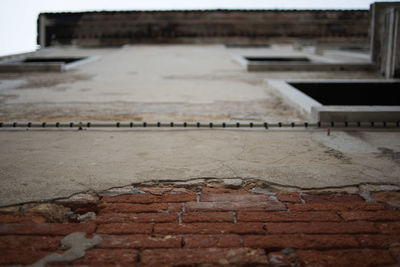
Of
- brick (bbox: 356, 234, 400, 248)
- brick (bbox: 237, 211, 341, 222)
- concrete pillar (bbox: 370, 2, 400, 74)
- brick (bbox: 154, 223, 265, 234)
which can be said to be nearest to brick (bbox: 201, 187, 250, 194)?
brick (bbox: 237, 211, 341, 222)

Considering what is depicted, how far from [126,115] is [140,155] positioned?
1614mm

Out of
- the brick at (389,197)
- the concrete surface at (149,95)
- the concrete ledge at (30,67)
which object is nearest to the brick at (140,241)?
the brick at (389,197)

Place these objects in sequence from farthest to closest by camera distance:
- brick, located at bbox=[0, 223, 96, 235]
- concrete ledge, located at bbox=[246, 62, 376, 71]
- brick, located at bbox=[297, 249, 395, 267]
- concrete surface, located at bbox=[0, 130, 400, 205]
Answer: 1. concrete ledge, located at bbox=[246, 62, 376, 71]
2. concrete surface, located at bbox=[0, 130, 400, 205]
3. brick, located at bbox=[0, 223, 96, 235]
4. brick, located at bbox=[297, 249, 395, 267]

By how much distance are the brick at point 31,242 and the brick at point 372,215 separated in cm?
143

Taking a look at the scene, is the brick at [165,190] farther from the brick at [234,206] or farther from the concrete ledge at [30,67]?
the concrete ledge at [30,67]

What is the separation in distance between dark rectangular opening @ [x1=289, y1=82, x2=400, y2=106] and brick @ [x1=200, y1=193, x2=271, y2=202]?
4.08 meters

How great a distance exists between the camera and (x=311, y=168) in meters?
2.58

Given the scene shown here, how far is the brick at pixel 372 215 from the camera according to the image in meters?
1.90

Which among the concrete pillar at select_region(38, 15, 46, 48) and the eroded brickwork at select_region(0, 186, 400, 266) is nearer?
the eroded brickwork at select_region(0, 186, 400, 266)

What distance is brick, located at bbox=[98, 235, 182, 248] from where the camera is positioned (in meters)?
1.67

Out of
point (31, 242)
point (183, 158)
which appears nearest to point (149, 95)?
point (183, 158)

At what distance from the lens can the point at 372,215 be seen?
1.94m

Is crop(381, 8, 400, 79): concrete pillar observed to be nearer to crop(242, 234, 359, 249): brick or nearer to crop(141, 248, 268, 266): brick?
crop(242, 234, 359, 249): brick

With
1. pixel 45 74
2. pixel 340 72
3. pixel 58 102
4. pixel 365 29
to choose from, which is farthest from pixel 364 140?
pixel 365 29
